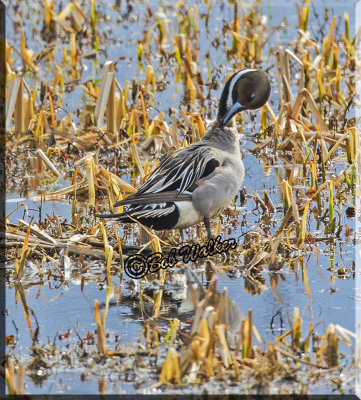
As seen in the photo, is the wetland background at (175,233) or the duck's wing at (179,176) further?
the duck's wing at (179,176)

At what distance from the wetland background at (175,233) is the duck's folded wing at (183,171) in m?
0.36

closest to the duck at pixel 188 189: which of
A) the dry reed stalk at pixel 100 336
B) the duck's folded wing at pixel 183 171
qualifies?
the duck's folded wing at pixel 183 171

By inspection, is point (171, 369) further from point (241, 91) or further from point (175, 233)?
point (241, 91)

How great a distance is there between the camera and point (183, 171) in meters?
5.59

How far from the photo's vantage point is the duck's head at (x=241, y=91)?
5.92m

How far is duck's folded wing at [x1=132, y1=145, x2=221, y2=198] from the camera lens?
5570mm

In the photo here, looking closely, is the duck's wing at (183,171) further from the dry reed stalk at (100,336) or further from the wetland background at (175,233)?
the dry reed stalk at (100,336)

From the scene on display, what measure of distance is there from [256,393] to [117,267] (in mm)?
1773

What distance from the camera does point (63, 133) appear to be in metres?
7.77

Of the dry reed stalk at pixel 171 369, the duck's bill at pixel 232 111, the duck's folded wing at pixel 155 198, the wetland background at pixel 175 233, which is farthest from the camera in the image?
the duck's bill at pixel 232 111

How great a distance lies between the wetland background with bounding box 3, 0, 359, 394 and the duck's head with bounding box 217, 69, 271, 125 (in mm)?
661

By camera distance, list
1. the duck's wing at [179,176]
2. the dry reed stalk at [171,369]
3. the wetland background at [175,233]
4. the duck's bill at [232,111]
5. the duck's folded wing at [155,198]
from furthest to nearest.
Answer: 1. the duck's bill at [232,111]
2. the duck's wing at [179,176]
3. the duck's folded wing at [155,198]
4. the wetland background at [175,233]
5. the dry reed stalk at [171,369]

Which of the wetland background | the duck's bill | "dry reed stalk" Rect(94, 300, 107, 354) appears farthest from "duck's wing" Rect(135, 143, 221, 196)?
"dry reed stalk" Rect(94, 300, 107, 354)

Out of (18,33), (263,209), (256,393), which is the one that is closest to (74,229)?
(263,209)
